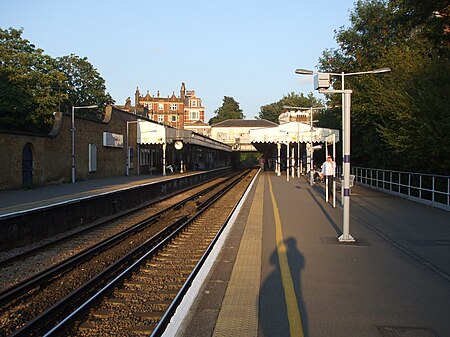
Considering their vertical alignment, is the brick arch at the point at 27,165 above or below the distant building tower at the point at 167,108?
below

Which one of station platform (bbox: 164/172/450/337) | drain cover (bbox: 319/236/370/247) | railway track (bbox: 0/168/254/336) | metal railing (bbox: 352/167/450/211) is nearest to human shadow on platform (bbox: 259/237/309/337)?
station platform (bbox: 164/172/450/337)

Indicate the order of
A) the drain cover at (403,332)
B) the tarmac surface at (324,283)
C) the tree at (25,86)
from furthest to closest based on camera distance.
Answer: the tree at (25,86) → the tarmac surface at (324,283) → the drain cover at (403,332)

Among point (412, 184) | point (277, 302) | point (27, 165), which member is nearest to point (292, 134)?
point (412, 184)

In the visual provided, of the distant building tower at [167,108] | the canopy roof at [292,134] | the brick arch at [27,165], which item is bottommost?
the brick arch at [27,165]

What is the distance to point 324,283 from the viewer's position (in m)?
6.46

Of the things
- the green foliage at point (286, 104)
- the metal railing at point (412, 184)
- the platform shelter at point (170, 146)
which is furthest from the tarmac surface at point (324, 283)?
the green foliage at point (286, 104)

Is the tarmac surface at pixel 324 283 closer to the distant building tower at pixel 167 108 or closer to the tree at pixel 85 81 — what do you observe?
the tree at pixel 85 81

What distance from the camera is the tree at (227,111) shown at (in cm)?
13350

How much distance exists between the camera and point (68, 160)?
29016 millimetres

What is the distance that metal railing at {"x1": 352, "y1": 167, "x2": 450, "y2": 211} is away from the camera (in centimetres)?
1616

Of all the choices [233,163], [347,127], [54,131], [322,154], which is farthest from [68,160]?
[233,163]

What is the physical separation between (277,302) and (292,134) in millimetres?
33054

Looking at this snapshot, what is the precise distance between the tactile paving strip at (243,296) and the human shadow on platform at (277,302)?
89 millimetres

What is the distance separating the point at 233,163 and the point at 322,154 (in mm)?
45779
